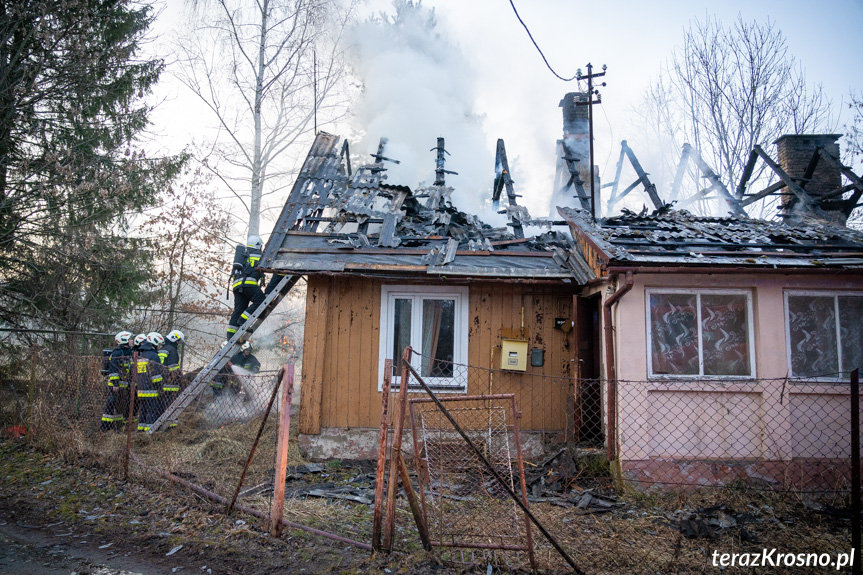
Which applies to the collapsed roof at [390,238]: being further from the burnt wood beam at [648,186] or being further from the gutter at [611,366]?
the burnt wood beam at [648,186]

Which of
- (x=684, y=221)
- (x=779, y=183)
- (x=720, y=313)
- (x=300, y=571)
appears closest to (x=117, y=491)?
(x=300, y=571)

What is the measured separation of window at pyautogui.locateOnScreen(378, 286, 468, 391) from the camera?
7973 millimetres

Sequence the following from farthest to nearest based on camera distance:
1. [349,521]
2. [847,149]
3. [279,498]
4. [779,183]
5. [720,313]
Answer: [847,149] → [779,183] → [720,313] → [349,521] → [279,498]

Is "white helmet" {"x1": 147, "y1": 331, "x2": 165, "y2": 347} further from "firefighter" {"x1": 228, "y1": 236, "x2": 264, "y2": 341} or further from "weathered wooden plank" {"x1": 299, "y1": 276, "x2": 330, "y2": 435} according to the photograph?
"weathered wooden plank" {"x1": 299, "y1": 276, "x2": 330, "y2": 435}

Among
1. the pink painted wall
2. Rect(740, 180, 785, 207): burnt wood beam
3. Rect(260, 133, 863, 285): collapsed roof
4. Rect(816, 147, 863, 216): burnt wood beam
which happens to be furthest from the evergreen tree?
Rect(816, 147, 863, 216): burnt wood beam

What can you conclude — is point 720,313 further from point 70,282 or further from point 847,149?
point 847,149

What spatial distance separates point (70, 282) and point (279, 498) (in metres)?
8.92

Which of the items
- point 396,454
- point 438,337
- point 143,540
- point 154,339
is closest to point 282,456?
point 396,454

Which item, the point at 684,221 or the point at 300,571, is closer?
the point at 300,571

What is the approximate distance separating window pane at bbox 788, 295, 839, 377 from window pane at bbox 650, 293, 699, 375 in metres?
1.34

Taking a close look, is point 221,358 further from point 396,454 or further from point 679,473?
point 679,473

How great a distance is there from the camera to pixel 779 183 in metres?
10.5

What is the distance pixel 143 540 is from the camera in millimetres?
4461

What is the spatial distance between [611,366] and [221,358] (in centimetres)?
607
